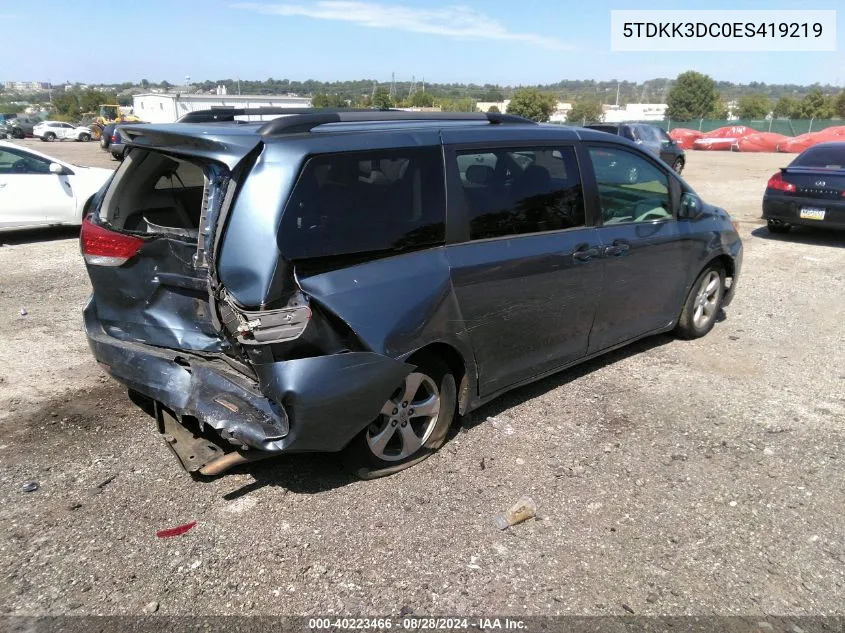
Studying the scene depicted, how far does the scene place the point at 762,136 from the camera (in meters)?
38.7

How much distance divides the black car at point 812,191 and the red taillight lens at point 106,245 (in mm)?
9894

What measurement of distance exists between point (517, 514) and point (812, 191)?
A: 30.2 ft

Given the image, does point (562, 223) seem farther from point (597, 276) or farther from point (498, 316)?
point (498, 316)

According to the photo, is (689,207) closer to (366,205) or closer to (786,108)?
(366,205)

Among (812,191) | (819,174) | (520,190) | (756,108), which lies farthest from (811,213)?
(756,108)

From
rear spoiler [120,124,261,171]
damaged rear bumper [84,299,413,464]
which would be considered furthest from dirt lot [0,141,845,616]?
rear spoiler [120,124,261,171]

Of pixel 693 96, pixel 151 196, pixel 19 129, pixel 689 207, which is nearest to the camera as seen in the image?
pixel 151 196

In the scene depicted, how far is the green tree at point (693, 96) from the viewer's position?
109 metres

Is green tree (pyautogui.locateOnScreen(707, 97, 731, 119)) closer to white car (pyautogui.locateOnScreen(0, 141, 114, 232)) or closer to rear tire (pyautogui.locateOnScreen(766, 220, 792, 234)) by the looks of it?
rear tire (pyautogui.locateOnScreen(766, 220, 792, 234))

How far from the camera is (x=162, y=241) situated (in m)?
3.52

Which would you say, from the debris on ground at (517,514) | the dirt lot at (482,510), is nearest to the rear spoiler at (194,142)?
the dirt lot at (482,510)

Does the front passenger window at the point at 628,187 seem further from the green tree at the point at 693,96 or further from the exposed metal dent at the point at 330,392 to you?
the green tree at the point at 693,96

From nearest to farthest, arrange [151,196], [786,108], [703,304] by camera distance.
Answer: [151,196]
[703,304]
[786,108]

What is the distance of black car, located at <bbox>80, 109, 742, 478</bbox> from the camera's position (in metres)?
3.02
